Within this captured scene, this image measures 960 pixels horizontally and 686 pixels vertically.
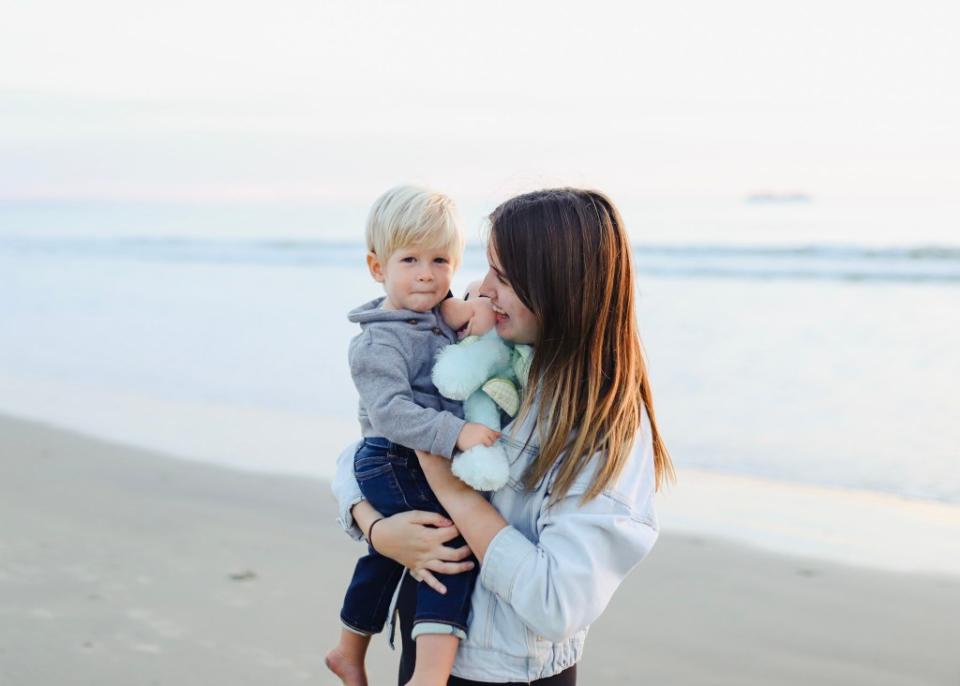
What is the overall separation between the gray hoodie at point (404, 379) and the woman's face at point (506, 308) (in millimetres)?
197

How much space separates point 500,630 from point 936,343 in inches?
342

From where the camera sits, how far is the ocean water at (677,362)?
6461mm

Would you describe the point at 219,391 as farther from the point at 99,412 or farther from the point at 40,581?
the point at 40,581

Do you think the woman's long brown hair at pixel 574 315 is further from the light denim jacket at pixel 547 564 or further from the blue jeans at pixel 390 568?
the blue jeans at pixel 390 568

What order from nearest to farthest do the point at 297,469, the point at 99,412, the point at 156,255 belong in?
the point at 297,469
the point at 99,412
the point at 156,255

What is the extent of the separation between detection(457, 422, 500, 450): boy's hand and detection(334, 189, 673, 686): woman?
0.04m

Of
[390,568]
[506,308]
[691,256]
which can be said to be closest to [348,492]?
[390,568]

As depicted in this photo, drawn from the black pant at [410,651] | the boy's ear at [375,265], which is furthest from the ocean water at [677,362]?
the black pant at [410,651]

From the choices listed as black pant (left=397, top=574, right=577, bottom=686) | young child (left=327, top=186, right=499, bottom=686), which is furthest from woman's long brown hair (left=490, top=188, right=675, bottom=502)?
black pant (left=397, top=574, right=577, bottom=686)

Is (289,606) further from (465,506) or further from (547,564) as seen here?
(547,564)

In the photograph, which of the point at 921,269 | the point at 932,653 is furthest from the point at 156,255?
the point at 932,653

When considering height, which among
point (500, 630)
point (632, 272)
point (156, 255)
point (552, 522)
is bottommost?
point (156, 255)

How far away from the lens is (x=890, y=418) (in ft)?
22.9

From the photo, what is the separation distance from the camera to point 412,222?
2240 mm
